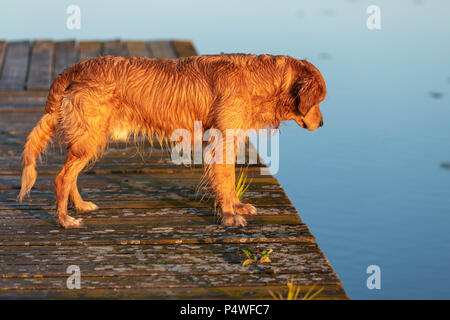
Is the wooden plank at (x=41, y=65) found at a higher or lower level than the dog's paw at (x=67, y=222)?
higher

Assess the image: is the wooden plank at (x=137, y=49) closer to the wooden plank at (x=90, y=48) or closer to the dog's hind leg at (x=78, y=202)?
the wooden plank at (x=90, y=48)

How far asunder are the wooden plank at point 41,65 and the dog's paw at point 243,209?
567cm

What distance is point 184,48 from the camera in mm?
12406

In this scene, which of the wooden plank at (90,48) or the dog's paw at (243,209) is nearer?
the dog's paw at (243,209)

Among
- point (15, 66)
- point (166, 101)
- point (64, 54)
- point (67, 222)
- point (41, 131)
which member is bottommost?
point (67, 222)

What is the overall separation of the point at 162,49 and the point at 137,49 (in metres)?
0.46

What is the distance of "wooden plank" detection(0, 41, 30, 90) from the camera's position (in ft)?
34.0

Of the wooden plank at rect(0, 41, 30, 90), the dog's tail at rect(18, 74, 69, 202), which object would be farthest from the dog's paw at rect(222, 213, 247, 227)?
the wooden plank at rect(0, 41, 30, 90)

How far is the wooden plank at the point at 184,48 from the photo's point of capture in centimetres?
1184

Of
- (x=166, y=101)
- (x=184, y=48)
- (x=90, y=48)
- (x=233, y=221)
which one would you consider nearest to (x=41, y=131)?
(x=166, y=101)

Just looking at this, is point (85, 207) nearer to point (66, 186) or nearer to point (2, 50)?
point (66, 186)

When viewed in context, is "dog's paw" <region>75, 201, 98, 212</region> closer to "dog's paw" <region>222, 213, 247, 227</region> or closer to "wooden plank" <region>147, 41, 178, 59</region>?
"dog's paw" <region>222, 213, 247, 227</region>

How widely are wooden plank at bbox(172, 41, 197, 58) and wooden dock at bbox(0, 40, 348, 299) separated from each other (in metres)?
4.79

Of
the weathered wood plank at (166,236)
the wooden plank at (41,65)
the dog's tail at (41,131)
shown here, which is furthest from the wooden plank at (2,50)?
the weathered wood plank at (166,236)
